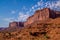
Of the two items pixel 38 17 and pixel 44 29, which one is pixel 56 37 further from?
pixel 38 17

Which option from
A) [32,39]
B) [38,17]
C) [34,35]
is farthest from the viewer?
[38,17]

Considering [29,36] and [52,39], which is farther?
[29,36]

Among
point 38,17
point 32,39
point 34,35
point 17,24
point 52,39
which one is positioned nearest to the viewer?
point 52,39

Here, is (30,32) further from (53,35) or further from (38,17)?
(38,17)

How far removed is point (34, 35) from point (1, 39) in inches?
386

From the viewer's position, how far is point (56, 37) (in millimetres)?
35719

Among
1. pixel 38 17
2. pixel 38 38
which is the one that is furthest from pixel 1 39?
pixel 38 17

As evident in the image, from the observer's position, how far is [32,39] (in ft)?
125

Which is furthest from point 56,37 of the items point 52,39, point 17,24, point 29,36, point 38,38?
point 17,24

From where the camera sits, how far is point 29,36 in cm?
4006

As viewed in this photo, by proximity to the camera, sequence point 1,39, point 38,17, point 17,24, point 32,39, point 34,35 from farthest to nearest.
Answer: point 17,24 < point 38,17 < point 1,39 < point 34,35 < point 32,39

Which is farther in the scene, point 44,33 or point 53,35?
point 44,33

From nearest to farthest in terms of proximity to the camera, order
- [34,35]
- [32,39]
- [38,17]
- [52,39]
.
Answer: [52,39]
[32,39]
[34,35]
[38,17]

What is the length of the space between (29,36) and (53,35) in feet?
19.5
